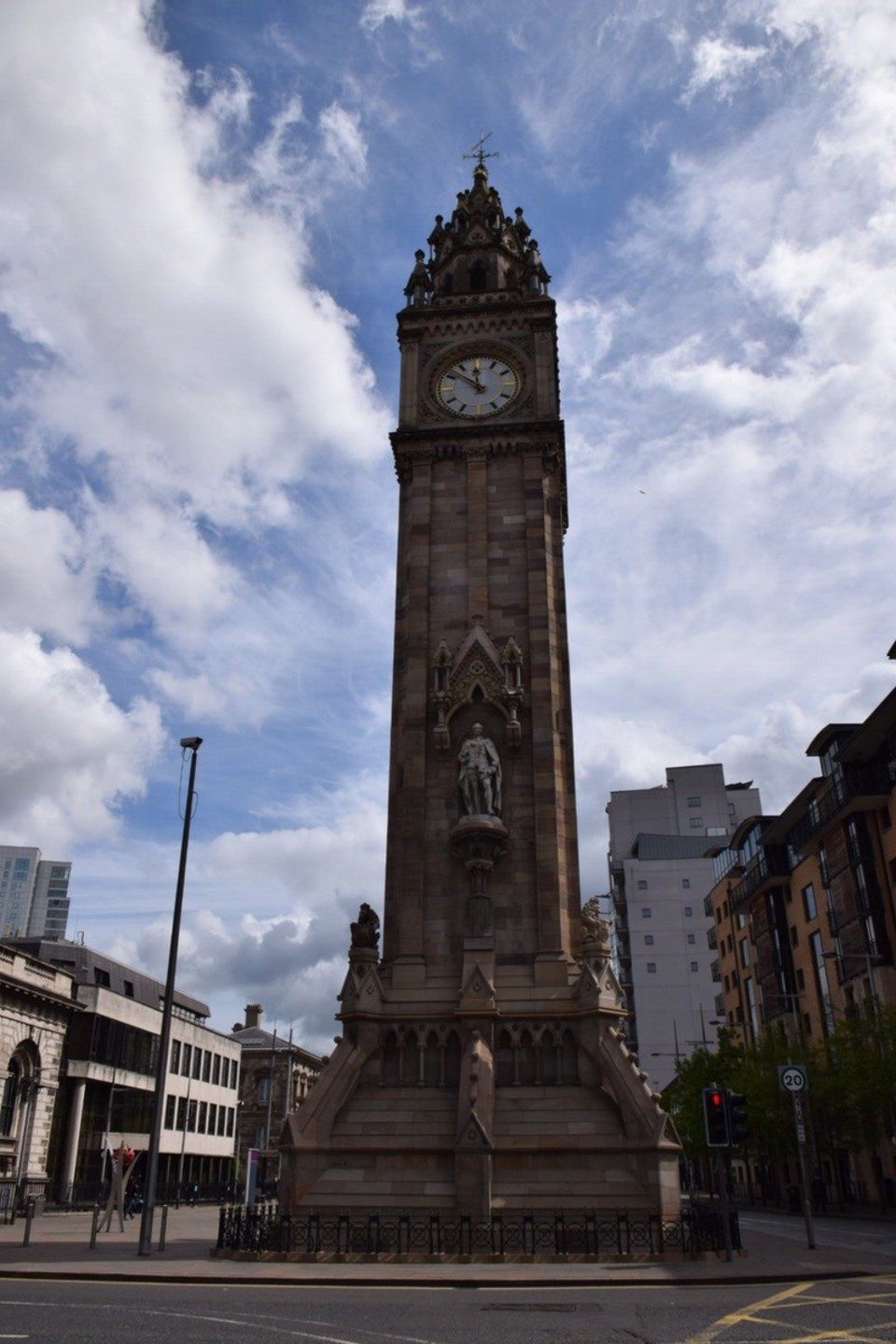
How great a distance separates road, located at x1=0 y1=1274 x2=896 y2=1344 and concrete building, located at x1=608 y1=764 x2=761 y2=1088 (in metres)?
82.4

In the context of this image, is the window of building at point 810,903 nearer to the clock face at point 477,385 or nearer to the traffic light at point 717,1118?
the clock face at point 477,385

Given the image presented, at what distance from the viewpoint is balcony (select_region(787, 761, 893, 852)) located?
56.2m

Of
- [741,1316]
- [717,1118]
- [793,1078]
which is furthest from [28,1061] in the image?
[741,1316]

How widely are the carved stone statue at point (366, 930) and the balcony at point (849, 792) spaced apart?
34.6 metres

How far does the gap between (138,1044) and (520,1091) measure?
46184mm

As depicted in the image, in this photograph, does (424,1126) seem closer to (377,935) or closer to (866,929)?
(377,935)

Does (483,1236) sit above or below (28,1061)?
below

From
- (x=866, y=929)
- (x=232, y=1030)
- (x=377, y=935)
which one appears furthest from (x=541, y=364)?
(x=232, y=1030)

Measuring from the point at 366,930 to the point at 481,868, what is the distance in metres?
3.77

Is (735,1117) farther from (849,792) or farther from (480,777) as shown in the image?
(849,792)

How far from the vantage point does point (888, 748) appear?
5669 centimetres

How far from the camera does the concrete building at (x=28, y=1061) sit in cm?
4925

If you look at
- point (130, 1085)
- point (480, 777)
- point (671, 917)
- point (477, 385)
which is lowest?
point (130, 1085)

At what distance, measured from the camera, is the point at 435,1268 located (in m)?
20.8
